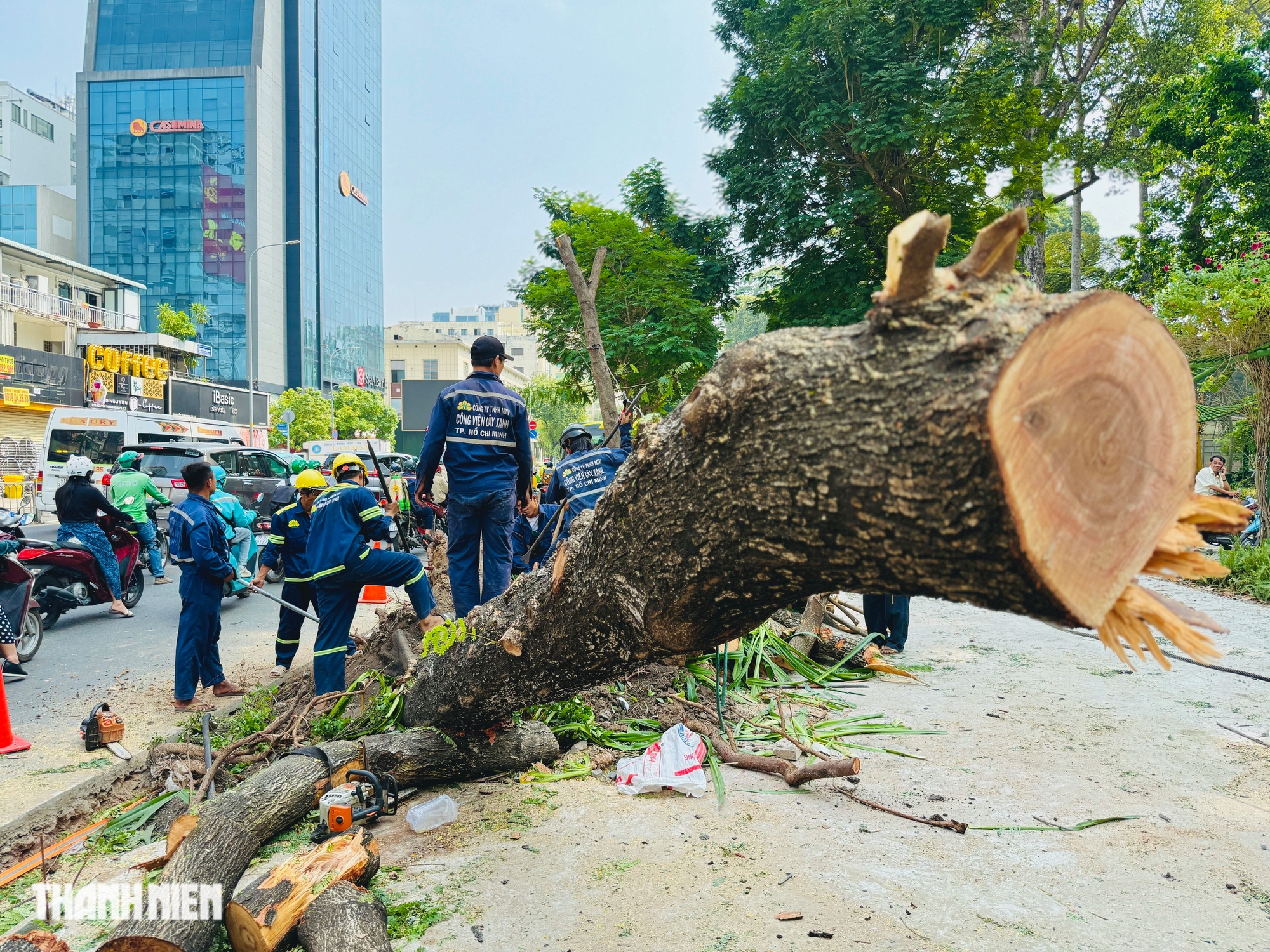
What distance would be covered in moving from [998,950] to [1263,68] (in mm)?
15314

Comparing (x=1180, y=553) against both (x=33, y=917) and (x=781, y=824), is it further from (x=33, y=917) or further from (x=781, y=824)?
(x=33, y=917)

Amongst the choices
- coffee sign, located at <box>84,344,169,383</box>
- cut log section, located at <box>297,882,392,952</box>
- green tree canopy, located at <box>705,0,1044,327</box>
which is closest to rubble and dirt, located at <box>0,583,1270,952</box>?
cut log section, located at <box>297,882,392,952</box>

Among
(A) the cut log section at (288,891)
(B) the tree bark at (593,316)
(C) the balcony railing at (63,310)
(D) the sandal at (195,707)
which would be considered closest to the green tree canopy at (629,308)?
(B) the tree bark at (593,316)

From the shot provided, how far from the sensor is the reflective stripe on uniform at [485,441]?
4605 millimetres

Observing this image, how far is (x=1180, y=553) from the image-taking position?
163 cm

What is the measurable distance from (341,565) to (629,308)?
11.4 m

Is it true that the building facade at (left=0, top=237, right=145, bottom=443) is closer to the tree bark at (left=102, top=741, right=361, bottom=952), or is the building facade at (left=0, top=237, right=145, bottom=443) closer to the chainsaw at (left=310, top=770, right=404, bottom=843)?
the tree bark at (left=102, top=741, right=361, bottom=952)

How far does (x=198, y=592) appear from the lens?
4973mm

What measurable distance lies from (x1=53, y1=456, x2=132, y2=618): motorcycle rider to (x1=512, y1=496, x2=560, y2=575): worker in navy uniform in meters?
3.96

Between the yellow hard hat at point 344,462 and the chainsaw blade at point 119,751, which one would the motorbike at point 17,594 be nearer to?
the chainsaw blade at point 119,751

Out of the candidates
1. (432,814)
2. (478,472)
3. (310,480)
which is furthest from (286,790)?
(310,480)

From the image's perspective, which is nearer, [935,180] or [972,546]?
[972,546]

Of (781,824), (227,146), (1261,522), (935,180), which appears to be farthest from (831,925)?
(227,146)

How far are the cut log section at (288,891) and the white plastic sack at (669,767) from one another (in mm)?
1242
